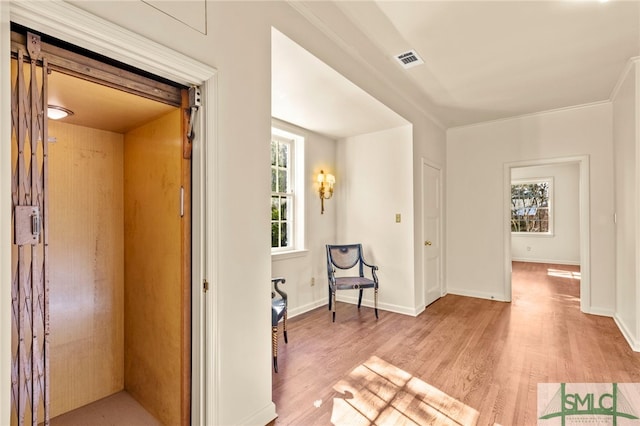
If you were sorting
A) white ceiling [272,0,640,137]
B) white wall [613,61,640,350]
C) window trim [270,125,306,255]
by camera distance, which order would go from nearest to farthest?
white ceiling [272,0,640,137] → white wall [613,61,640,350] → window trim [270,125,306,255]

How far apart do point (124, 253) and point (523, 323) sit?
166 inches

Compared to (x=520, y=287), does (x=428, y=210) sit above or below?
above

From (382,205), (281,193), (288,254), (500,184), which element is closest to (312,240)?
(288,254)

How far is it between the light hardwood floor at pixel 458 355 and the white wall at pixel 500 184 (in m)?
0.61

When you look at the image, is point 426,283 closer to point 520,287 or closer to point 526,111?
point 520,287

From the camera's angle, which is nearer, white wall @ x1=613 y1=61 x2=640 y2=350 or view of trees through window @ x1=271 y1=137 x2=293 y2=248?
white wall @ x1=613 y1=61 x2=640 y2=350

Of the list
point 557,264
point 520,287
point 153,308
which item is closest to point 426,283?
point 520,287

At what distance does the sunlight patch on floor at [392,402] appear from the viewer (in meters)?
1.95

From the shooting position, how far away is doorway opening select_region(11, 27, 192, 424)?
1705mm

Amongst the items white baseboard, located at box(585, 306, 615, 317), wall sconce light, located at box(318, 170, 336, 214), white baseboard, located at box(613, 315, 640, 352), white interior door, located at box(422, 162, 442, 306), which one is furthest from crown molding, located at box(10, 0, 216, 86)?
white baseboard, located at box(585, 306, 615, 317)

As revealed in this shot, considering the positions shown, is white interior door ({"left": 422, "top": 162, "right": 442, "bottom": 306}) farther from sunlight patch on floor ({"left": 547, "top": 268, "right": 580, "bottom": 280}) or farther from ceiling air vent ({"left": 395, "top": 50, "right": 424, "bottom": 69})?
→ sunlight patch on floor ({"left": 547, "top": 268, "right": 580, "bottom": 280})

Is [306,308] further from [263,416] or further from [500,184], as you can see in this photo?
[500,184]

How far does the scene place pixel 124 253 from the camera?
7.27 feet

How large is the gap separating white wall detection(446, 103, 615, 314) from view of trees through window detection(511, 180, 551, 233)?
464 centimetres
